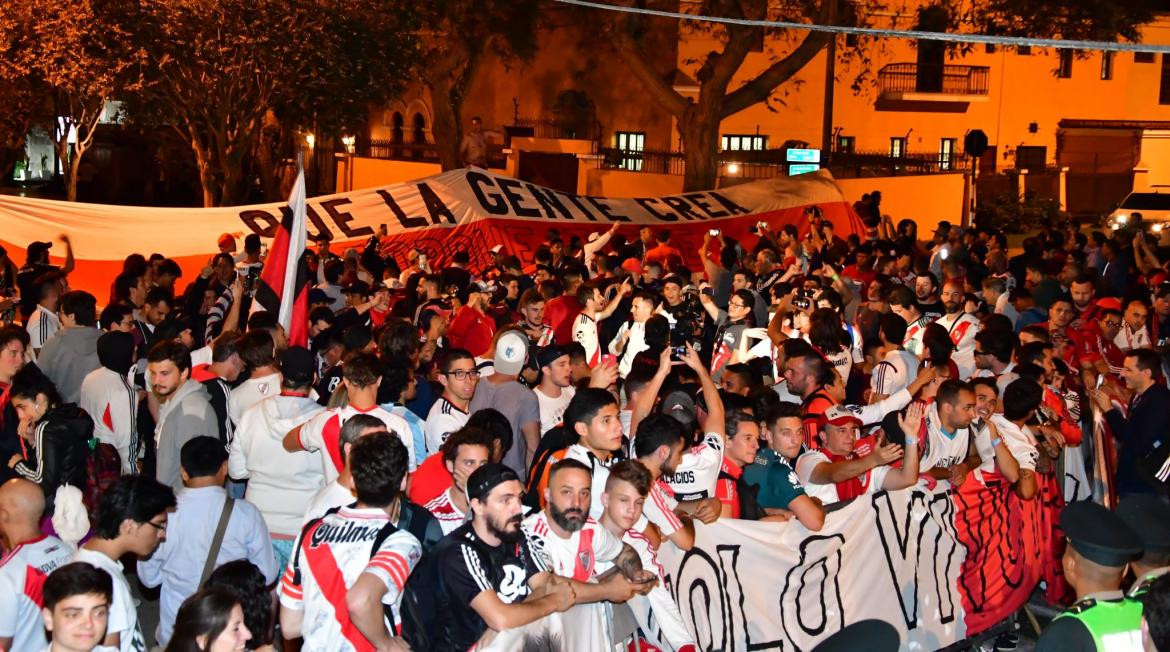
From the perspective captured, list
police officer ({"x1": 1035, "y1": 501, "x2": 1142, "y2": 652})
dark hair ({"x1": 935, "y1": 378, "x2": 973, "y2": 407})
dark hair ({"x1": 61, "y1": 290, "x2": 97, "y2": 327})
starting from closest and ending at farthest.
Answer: police officer ({"x1": 1035, "y1": 501, "x2": 1142, "y2": 652}), dark hair ({"x1": 935, "y1": 378, "x2": 973, "y2": 407}), dark hair ({"x1": 61, "y1": 290, "x2": 97, "y2": 327})

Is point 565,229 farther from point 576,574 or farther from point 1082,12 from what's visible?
point 576,574

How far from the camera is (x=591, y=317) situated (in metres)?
10.7

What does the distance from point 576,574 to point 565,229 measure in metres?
14.0

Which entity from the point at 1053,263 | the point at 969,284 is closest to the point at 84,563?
the point at 969,284

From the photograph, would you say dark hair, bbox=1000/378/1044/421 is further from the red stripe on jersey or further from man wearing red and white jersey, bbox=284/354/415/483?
the red stripe on jersey

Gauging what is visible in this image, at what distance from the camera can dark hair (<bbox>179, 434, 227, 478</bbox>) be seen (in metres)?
5.75

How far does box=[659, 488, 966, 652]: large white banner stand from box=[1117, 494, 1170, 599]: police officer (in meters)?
1.68

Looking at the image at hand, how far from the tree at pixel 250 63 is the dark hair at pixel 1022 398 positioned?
19065mm

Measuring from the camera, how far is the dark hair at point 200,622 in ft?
13.8

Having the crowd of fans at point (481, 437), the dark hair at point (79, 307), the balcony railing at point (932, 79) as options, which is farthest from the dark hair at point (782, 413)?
the balcony railing at point (932, 79)

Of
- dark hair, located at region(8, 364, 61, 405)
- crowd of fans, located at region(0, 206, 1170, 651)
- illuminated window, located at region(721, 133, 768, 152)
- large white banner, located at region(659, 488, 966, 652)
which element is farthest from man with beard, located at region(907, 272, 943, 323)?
illuminated window, located at region(721, 133, 768, 152)

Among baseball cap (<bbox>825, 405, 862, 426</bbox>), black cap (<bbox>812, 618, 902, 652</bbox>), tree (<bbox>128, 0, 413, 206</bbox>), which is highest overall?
tree (<bbox>128, 0, 413, 206</bbox>)

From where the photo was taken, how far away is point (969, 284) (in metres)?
14.1

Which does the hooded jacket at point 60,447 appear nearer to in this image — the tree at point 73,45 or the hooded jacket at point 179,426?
the hooded jacket at point 179,426
